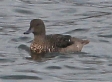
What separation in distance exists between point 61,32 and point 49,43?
7.20ft

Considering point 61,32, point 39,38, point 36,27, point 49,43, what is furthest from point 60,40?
point 61,32

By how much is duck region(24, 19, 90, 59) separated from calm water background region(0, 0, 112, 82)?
0.24 metres

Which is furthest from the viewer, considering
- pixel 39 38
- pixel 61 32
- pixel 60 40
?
pixel 61 32

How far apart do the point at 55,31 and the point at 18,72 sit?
4.68 m

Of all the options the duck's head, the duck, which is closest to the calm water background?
the duck

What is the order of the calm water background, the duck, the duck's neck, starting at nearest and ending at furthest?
the calm water background < the duck < the duck's neck

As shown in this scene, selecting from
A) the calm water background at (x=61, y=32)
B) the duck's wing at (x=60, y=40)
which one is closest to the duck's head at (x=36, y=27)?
the duck's wing at (x=60, y=40)

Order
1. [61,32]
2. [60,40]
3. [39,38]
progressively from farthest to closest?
[61,32] < [39,38] < [60,40]

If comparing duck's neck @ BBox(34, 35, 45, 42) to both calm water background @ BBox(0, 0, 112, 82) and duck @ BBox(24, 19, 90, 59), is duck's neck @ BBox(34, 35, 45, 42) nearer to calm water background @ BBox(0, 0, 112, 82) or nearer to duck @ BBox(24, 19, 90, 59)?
duck @ BBox(24, 19, 90, 59)

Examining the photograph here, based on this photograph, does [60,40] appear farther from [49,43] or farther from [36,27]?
[36,27]

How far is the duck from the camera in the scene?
18734 mm

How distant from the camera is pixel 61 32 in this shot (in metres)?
21.0

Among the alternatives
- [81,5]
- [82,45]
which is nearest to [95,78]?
[82,45]

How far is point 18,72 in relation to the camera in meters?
16.5
